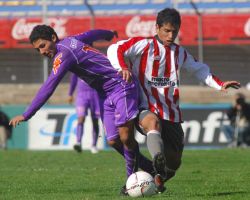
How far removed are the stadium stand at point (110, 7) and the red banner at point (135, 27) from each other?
0.77ft

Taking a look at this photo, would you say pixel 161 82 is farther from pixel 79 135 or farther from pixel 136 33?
pixel 136 33

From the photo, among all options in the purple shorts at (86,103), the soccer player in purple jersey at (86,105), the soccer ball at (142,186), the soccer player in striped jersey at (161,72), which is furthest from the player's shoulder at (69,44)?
the purple shorts at (86,103)

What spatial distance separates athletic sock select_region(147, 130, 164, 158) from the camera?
768 cm

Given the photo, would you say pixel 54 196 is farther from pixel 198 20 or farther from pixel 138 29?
pixel 138 29

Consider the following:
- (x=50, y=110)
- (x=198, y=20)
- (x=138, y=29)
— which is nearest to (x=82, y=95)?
(x=50, y=110)

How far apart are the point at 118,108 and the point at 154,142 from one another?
2.36 ft

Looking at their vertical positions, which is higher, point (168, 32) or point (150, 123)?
point (168, 32)

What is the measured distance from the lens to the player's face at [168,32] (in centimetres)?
820

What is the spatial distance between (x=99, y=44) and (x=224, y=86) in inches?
603

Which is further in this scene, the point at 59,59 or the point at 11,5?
the point at 11,5

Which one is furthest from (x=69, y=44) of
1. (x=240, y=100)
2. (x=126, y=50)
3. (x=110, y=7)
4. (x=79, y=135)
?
(x=110, y=7)

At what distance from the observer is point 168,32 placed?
8.24 meters

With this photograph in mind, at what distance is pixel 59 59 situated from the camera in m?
8.32

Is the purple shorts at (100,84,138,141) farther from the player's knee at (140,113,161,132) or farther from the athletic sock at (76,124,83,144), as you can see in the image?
the athletic sock at (76,124,83,144)
